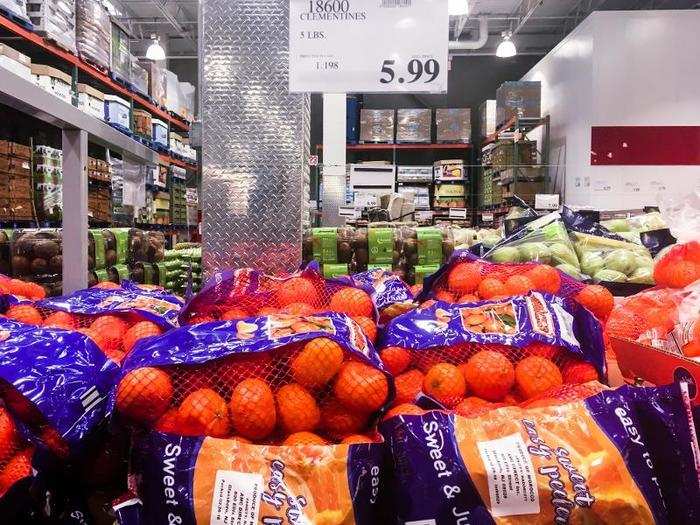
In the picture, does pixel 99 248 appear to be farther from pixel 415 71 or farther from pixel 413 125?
pixel 413 125

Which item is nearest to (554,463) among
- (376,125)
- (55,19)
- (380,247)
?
(380,247)

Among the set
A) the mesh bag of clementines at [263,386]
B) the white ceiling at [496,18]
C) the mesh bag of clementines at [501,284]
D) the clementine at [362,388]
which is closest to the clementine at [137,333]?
the mesh bag of clementines at [263,386]

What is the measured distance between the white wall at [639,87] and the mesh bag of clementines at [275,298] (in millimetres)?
9190

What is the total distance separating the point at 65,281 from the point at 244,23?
3.95ft

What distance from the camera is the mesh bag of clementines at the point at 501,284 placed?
154 centimetres

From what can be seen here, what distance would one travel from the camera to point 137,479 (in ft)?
3.08

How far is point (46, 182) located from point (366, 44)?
4323mm

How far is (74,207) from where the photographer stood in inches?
70.7

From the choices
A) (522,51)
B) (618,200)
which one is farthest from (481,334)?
(522,51)

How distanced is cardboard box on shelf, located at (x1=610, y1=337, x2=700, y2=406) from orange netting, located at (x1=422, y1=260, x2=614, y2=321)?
0.29 metres

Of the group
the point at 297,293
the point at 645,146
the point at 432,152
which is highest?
the point at 432,152

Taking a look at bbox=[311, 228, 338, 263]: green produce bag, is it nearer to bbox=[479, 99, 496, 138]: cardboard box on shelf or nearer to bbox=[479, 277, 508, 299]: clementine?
bbox=[479, 277, 508, 299]: clementine

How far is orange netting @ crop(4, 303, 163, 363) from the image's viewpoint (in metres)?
1.34

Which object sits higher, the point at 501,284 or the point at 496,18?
the point at 496,18
